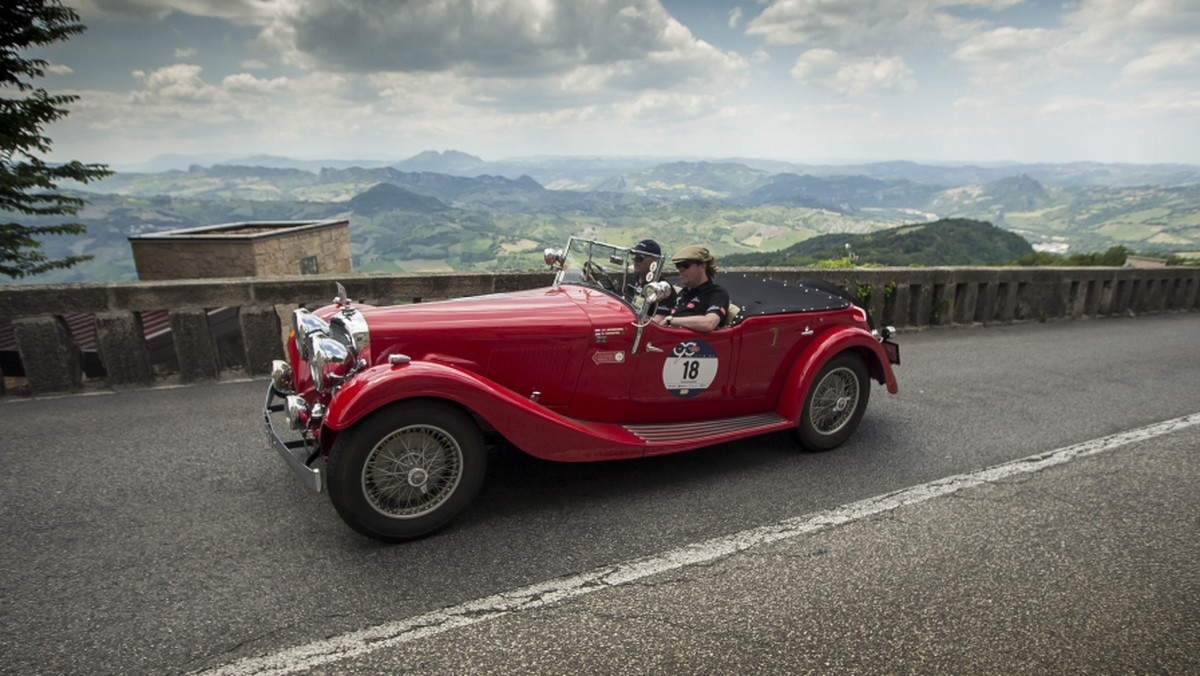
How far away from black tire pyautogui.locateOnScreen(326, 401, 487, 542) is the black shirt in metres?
1.60

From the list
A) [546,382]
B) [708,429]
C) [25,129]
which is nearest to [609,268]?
[546,382]

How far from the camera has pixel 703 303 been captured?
4.01m

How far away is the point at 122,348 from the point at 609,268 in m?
4.84

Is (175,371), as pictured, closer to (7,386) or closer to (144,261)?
(7,386)

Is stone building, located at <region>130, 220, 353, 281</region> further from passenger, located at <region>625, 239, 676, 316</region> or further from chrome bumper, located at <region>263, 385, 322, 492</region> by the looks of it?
passenger, located at <region>625, 239, 676, 316</region>

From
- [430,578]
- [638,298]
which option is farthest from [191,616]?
[638,298]

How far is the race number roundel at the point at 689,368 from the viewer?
3891 millimetres

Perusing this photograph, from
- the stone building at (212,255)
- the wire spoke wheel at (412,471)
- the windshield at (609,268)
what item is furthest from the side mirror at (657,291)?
the stone building at (212,255)

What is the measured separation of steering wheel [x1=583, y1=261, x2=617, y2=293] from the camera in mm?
4242

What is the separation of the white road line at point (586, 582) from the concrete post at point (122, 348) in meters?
4.69

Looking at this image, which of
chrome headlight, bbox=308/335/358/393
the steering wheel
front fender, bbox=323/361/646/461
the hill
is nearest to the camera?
front fender, bbox=323/361/646/461

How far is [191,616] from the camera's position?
8.30 feet

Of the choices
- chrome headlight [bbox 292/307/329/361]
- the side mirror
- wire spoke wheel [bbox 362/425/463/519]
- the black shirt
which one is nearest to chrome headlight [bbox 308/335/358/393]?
Answer: chrome headlight [bbox 292/307/329/361]

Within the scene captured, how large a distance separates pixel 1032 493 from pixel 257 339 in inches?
265
